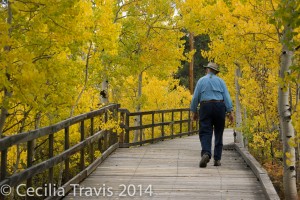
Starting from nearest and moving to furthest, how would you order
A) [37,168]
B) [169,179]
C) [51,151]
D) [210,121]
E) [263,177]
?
[37,168]
[51,151]
[263,177]
[169,179]
[210,121]

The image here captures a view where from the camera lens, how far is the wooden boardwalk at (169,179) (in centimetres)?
709

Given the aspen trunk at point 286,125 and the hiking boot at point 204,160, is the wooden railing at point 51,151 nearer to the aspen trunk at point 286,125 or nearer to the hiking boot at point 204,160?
the hiking boot at point 204,160

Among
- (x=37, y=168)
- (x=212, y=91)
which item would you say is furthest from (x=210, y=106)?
(x=37, y=168)

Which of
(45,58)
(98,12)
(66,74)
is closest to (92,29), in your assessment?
(98,12)

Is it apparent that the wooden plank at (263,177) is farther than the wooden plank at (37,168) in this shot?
Yes

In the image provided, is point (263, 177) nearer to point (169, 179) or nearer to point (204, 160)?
point (169, 179)

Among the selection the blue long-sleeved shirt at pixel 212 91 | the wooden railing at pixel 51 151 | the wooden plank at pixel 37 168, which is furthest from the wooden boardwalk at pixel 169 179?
the blue long-sleeved shirt at pixel 212 91

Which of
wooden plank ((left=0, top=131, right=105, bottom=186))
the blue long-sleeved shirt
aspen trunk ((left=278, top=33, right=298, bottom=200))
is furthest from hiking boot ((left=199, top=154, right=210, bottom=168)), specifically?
wooden plank ((left=0, top=131, right=105, bottom=186))

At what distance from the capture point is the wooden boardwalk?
7086mm

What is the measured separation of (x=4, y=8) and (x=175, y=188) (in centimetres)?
336

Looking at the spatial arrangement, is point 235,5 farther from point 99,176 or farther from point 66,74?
point 99,176

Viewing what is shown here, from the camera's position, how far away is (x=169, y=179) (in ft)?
27.1

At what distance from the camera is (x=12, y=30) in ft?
23.4

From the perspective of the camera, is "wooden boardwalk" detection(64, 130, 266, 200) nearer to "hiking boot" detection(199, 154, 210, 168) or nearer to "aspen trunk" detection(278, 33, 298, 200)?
"hiking boot" detection(199, 154, 210, 168)
